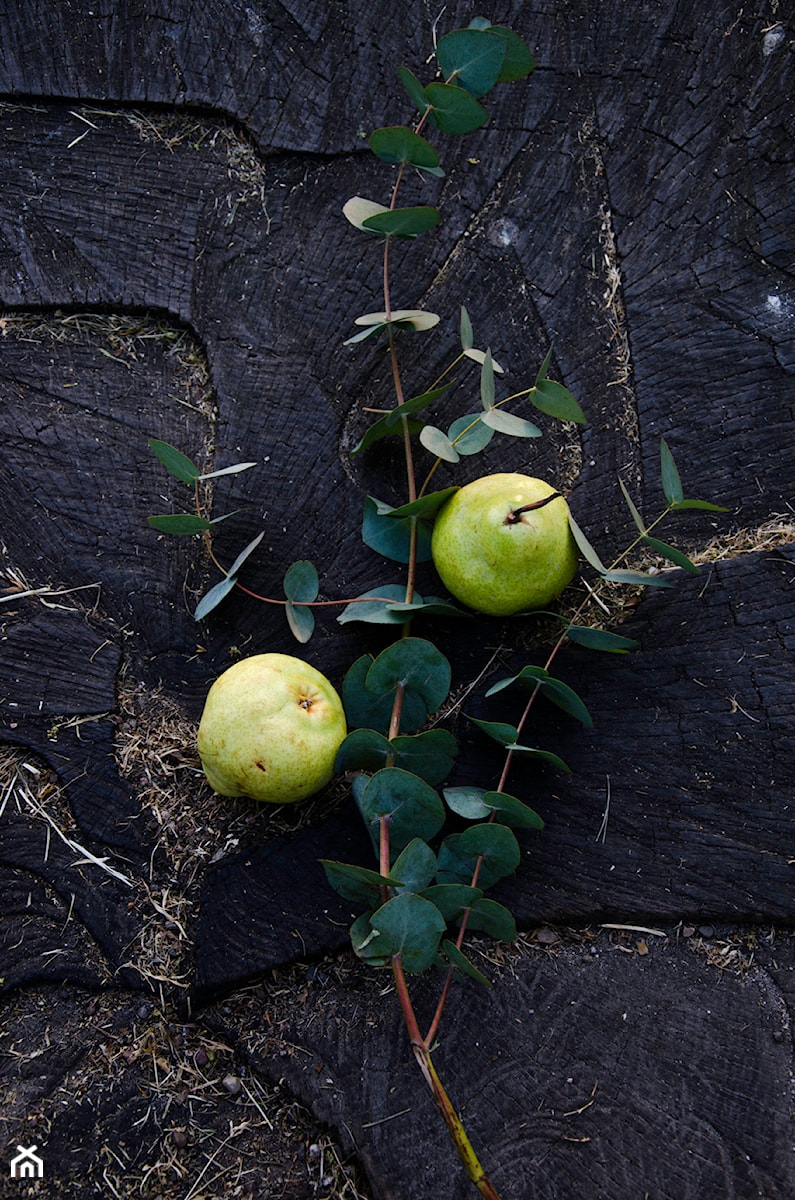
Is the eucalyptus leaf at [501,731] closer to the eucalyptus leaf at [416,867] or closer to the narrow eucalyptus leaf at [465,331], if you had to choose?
the eucalyptus leaf at [416,867]

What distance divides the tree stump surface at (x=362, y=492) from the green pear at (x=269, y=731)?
0.55ft

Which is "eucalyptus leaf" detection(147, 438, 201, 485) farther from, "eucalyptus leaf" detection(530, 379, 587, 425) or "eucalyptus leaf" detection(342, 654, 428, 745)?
"eucalyptus leaf" detection(530, 379, 587, 425)

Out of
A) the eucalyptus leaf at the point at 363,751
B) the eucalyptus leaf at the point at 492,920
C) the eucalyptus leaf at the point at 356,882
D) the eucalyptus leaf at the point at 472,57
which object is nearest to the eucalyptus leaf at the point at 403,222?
the eucalyptus leaf at the point at 472,57

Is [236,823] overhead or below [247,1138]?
overhead

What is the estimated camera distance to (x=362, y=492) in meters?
2.26

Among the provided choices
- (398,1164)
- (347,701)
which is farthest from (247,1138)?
(347,701)

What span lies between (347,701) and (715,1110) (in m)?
1.26

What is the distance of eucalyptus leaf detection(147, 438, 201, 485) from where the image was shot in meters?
2.03

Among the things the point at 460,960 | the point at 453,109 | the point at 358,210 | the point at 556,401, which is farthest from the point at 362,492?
the point at 460,960

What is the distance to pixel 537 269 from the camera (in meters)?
2.22

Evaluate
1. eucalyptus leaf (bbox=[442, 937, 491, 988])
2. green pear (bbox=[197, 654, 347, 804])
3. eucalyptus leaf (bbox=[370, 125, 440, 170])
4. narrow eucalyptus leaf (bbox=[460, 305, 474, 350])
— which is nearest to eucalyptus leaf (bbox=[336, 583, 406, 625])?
green pear (bbox=[197, 654, 347, 804])

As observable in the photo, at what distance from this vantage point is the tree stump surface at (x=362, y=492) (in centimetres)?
209

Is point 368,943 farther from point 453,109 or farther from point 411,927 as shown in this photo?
point 453,109

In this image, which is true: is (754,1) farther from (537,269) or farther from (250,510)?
(250,510)
